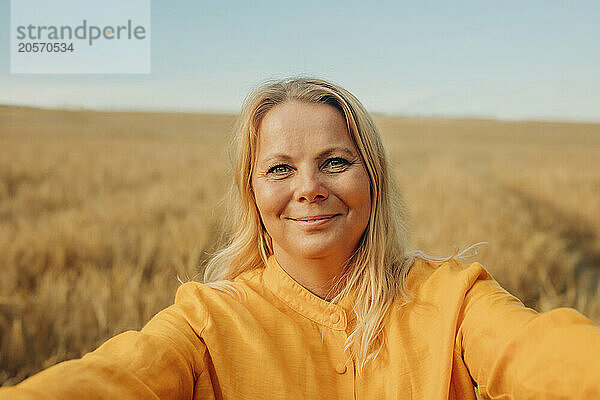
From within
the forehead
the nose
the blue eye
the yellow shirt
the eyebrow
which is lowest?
the yellow shirt

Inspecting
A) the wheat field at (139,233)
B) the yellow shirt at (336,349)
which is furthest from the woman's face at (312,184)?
the wheat field at (139,233)

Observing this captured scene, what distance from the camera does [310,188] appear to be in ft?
4.18

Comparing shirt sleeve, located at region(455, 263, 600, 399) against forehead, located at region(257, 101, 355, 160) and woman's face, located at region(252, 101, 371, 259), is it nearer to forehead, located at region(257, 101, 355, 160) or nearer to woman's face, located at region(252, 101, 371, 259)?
woman's face, located at region(252, 101, 371, 259)

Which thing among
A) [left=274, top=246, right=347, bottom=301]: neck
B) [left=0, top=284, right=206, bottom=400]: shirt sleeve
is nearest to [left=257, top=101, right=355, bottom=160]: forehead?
[left=274, top=246, right=347, bottom=301]: neck

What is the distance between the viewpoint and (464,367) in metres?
1.21

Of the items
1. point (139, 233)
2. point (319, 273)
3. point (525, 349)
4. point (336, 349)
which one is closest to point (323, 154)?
point (319, 273)

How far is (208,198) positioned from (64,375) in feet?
16.4

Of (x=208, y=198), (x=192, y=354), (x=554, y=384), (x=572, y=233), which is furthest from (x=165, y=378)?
(x=572, y=233)

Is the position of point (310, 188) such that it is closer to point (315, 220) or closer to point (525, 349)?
point (315, 220)

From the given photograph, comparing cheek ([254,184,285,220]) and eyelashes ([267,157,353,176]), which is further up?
eyelashes ([267,157,353,176])

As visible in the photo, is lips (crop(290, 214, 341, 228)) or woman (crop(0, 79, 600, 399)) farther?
lips (crop(290, 214, 341, 228))

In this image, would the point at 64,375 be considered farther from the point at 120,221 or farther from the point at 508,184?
the point at 508,184

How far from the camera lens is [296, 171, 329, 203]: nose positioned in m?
1.28

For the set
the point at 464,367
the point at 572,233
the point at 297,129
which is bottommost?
the point at 572,233
